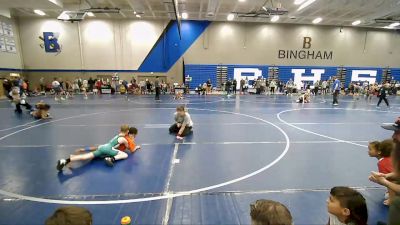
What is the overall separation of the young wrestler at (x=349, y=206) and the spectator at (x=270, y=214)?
96 cm

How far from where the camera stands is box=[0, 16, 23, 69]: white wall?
21.5m

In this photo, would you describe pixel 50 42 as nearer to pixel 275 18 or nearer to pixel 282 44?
pixel 275 18

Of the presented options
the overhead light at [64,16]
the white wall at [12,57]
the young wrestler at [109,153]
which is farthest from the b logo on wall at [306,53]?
the white wall at [12,57]

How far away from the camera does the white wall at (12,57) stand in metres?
21.5

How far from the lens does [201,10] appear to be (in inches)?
859

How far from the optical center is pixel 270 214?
1.37 meters

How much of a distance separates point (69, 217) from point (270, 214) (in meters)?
1.07

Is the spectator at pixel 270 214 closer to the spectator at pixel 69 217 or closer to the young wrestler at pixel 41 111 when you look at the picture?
the spectator at pixel 69 217

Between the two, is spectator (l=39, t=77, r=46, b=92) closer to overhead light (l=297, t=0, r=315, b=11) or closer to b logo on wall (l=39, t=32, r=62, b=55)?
b logo on wall (l=39, t=32, r=62, b=55)

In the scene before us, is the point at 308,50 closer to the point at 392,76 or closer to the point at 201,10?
the point at 392,76

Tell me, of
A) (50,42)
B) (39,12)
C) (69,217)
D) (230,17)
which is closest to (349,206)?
(69,217)

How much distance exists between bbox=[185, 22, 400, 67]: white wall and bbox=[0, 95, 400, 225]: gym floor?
18.9 m

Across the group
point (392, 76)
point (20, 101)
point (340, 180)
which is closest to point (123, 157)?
point (340, 180)

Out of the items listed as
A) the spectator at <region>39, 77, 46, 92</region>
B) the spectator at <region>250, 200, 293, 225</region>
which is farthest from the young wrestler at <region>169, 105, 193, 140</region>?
the spectator at <region>39, 77, 46, 92</region>
